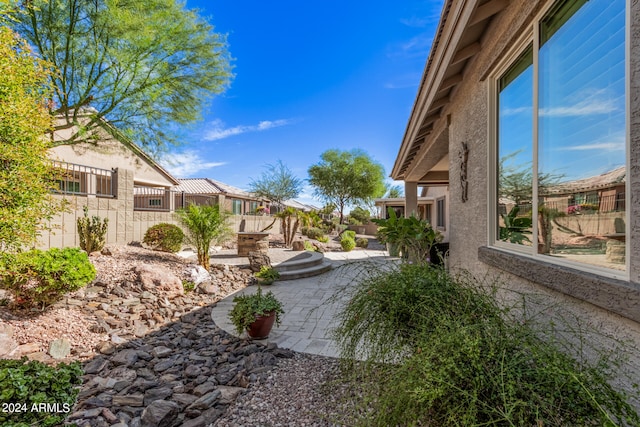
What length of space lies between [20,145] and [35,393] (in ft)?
8.93

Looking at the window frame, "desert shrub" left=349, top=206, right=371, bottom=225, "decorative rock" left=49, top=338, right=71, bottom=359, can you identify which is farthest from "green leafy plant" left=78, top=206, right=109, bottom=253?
"desert shrub" left=349, top=206, right=371, bottom=225

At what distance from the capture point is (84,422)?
7.45 feet

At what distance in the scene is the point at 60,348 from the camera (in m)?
3.41

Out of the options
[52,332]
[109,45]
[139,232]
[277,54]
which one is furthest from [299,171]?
[52,332]

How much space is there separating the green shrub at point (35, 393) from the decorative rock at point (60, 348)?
166 centimetres

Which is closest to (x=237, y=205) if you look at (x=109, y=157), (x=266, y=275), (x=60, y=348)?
(x=109, y=157)

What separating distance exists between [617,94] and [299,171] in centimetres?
2261

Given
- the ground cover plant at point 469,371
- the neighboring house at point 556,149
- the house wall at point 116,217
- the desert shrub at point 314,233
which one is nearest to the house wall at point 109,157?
the house wall at point 116,217

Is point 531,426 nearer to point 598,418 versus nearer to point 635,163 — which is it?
point 598,418

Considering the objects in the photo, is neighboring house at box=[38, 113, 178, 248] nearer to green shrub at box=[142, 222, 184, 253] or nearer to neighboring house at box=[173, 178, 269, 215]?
green shrub at box=[142, 222, 184, 253]

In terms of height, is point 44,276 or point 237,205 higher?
point 237,205

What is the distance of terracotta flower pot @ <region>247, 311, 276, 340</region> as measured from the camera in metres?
3.72

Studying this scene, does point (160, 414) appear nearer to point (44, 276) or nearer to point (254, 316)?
point (254, 316)

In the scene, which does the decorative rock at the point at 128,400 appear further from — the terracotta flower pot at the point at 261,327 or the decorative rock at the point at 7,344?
the decorative rock at the point at 7,344
